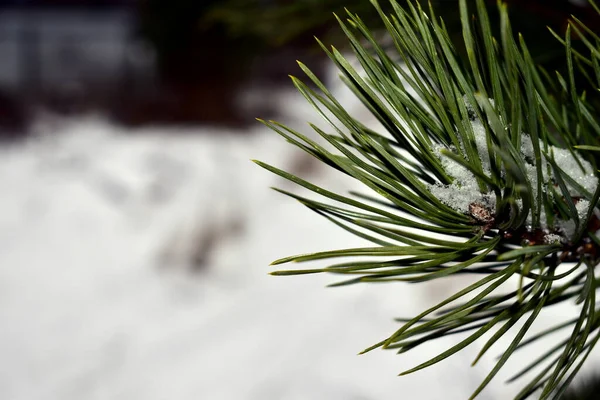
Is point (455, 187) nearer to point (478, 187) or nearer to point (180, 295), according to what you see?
point (478, 187)

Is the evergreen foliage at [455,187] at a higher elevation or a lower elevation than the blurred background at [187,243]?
lower

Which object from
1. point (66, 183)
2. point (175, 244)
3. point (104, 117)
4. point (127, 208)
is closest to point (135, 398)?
point (175, 244)

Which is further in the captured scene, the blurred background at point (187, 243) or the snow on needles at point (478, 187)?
the blurred background at point (187, 243)

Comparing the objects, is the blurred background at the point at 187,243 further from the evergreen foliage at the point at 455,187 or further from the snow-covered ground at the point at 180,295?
the evergreen foliage at the point at 455,187

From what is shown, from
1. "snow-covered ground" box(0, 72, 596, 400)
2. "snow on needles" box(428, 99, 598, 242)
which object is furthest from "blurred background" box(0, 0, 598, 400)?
"snow on needles" box(428, 99, 598, 242)

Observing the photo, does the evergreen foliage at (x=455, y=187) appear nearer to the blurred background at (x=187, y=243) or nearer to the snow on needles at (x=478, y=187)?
the snow on needles at (x=478, y=187)

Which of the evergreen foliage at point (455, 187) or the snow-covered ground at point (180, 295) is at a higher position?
the snow-covered ground at point (180, 295)

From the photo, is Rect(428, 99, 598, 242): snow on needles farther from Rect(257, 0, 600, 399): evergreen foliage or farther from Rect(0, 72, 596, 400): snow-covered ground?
Rect(0, 72, 596, 400): snow-covered ground

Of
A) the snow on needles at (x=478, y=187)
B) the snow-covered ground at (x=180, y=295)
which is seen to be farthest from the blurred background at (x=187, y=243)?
the snow on needles at (x=478, y=187)

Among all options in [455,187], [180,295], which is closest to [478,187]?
[455,187]
